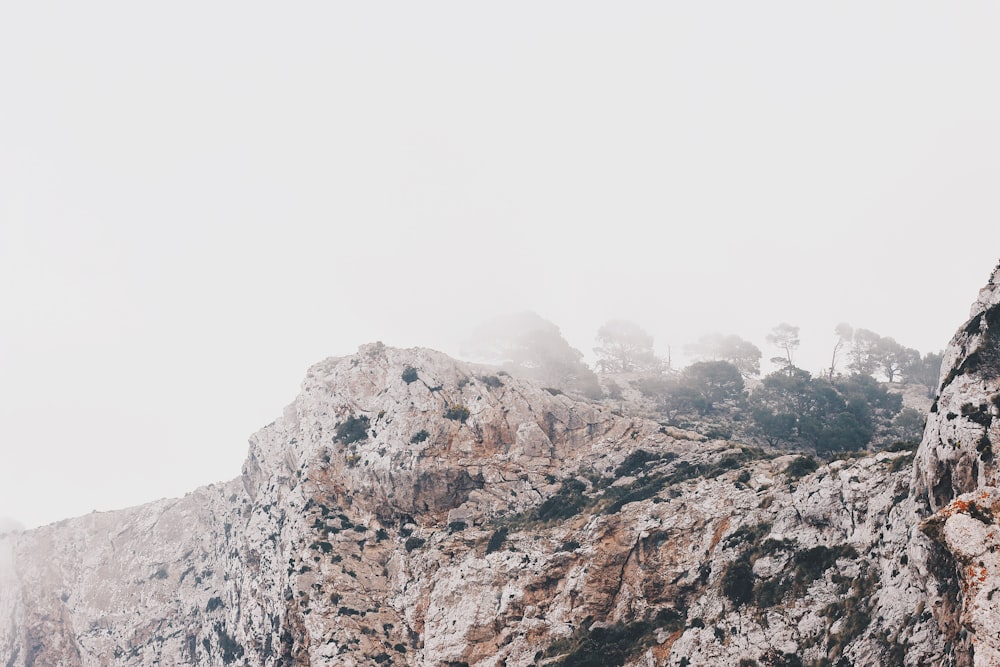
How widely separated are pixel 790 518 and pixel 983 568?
25.0m

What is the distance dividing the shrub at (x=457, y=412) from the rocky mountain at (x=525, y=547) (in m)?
0.39

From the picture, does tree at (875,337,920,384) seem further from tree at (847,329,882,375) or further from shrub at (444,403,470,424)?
shrub at (444,403,470,424)

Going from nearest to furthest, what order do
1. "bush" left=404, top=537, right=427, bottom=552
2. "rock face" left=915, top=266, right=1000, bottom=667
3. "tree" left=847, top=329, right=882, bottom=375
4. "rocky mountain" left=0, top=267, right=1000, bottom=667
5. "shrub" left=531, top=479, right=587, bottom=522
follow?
"rock face" left=915, top=266, right=1000, bottom=667
"rocky mountain" left=0, top=267, right=1000, bottom=667
"shrub" left=531, top=479, right=587, bottom=522
"bush" left=404, top=537, right=427, bottom=552
"tree" left=847, top=329, right=882, bottom=375

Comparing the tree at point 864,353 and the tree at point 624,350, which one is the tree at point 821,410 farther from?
the tree at point 624,350

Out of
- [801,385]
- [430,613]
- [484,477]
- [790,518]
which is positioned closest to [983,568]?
[790,518]

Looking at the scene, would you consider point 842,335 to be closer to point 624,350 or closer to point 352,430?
point 624,350

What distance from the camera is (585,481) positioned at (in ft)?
205

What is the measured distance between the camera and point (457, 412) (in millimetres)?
68875

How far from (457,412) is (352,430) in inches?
497

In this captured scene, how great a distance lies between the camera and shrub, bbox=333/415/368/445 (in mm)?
69562

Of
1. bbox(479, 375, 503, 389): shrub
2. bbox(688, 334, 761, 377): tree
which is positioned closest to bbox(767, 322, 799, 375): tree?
bbox(688, 334, 761, 377): tree

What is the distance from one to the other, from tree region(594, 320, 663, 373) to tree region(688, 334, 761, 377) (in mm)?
11061

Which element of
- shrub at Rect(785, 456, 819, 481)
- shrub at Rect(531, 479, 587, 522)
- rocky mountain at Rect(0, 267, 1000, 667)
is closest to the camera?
rocky mountain at Rect(0, 267, 1000, 667)

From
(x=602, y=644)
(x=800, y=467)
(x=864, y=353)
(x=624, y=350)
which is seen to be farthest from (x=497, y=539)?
(x=864, y=353)
